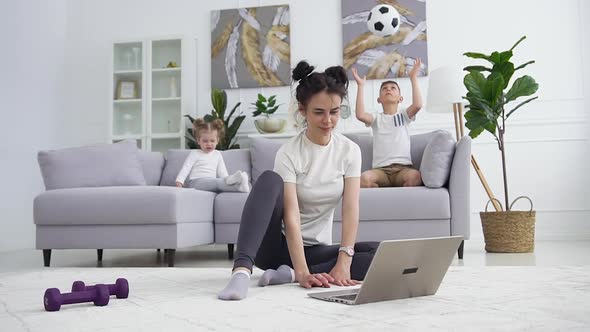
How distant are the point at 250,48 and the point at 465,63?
6.40 ft

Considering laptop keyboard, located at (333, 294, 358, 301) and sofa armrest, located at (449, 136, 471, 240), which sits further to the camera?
sofa armrest, located at (449, 136, 471, 240)

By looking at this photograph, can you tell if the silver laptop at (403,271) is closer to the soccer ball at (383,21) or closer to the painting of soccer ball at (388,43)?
the soccer ball at (383,21)

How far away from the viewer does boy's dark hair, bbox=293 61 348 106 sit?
5.59 feet

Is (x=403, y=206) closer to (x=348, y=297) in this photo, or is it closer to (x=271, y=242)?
(x=271, y=242)

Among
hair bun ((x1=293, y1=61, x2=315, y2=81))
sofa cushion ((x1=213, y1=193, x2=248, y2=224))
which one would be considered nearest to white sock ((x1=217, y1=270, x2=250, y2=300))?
hair bun ((x1=293, y1=61, x2=315, y2=81))

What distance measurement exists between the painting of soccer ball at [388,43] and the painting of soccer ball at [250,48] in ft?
1.94

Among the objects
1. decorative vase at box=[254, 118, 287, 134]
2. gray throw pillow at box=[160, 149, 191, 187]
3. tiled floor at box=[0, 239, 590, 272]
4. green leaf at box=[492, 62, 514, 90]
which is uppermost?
green leaf at box=[492, 62, 514, 90]

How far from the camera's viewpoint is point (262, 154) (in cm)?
389

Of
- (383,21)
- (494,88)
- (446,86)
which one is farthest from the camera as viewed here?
(383,21)

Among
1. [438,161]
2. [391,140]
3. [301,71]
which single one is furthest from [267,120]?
[301,71]

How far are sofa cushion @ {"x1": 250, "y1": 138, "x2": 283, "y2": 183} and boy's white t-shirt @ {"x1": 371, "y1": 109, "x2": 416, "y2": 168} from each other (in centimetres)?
69

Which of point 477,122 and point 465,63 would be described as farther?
point 465,63

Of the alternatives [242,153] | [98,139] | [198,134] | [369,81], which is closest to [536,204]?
[369,81]

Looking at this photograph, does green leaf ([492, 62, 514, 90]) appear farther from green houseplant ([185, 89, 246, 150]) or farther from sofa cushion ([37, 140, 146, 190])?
sofa cushion ([37, 140, 146, 190])
